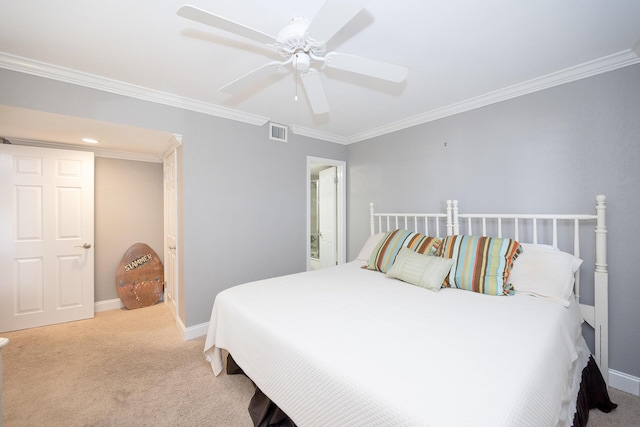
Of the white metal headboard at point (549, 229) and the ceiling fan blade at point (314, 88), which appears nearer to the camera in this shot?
the ceiling fan blade at point (314, 88)

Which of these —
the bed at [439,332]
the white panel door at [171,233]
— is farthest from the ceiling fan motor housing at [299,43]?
the white panel door at [171,233]

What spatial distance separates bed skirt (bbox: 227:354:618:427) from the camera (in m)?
1.50

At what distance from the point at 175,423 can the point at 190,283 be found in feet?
4.32

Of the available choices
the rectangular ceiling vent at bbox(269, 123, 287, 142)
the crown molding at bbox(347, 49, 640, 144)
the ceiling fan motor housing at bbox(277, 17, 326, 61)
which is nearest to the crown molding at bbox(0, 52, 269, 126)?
the rectangular ceiling vent at bbox(269, 123, 287, 142)

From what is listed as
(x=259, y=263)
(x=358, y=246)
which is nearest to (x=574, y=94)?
(x=358, y=246)

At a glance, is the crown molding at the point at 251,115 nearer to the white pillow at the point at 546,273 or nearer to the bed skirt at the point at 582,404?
the white pillow at the point at 546,273

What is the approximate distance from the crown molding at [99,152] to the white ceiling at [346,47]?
39cm

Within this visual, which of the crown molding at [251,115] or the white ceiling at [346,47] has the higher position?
the white ceiling at [346,47]

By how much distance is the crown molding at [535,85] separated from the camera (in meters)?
1.88

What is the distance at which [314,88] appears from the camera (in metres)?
1.76

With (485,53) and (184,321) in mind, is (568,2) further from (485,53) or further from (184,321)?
(184,321)

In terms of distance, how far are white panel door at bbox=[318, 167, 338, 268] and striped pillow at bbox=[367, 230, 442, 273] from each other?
5.06ft

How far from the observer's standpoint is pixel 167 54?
189 cm

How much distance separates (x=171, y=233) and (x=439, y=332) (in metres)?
3.06
